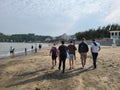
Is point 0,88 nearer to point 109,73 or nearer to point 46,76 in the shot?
point 46,76

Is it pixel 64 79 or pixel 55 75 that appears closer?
pixel 64 79

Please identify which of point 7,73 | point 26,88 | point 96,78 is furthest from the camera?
point 7,73

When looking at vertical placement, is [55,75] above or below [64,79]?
above

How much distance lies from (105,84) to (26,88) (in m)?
3.58

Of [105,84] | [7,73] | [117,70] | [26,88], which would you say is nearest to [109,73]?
[117,70]

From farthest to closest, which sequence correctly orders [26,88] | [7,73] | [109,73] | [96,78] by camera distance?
1. [7,73]
2. [109,73]
3. [96,78]
4. [26,88]

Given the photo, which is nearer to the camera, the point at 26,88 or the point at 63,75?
the point at 26,88

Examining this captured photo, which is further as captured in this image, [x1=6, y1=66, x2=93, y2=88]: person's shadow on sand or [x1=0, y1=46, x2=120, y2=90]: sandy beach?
[x1=6, y1=66, x2=93, y2=88]: person's shadow on sand

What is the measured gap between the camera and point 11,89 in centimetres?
1488

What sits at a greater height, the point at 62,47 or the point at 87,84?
the point at 62,47

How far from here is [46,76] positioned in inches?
664

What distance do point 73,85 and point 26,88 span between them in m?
2.13

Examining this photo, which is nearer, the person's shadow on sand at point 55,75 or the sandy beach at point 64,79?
the sandy beach at point 64,79

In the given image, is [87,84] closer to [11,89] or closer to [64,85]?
[64,85]
